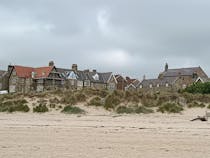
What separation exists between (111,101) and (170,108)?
441 centimetres

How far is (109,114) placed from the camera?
1084 inches

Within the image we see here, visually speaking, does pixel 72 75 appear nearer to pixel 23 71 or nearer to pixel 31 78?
pixel 31 78

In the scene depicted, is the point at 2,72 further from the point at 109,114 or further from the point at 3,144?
the point at 3,144

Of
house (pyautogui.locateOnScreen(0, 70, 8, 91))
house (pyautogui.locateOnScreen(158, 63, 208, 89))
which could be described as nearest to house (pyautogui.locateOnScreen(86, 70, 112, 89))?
house (pyautogui.locateOnScreen(158, 63, 208, 89))

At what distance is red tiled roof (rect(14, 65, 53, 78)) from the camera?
6604 cm

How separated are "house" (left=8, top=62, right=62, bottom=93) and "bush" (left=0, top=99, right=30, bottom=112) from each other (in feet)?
113

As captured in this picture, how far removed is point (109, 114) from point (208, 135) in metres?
12.7

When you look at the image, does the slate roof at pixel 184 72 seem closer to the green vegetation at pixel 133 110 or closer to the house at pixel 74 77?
the house at pixel 74 77

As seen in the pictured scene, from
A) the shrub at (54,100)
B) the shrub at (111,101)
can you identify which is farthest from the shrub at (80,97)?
the shrub at (111,101)

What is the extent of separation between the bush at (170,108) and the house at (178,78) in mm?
46356

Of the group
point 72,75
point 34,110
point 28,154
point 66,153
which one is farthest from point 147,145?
point 72,75

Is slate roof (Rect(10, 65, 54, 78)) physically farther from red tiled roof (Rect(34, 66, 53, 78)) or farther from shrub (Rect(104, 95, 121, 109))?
shrub (Rect(104, 95, 121, 109))

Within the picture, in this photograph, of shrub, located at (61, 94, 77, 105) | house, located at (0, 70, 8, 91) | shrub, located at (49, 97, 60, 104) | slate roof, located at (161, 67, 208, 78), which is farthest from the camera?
slate roof, located at (161, 67, 208, 78)

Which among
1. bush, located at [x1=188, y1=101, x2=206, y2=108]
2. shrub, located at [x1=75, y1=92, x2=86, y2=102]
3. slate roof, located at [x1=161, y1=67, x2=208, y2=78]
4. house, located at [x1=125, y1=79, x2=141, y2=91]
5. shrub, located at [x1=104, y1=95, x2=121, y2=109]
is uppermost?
slate roof, located at [x1=161, y1=67, x2=208, y2=78]
